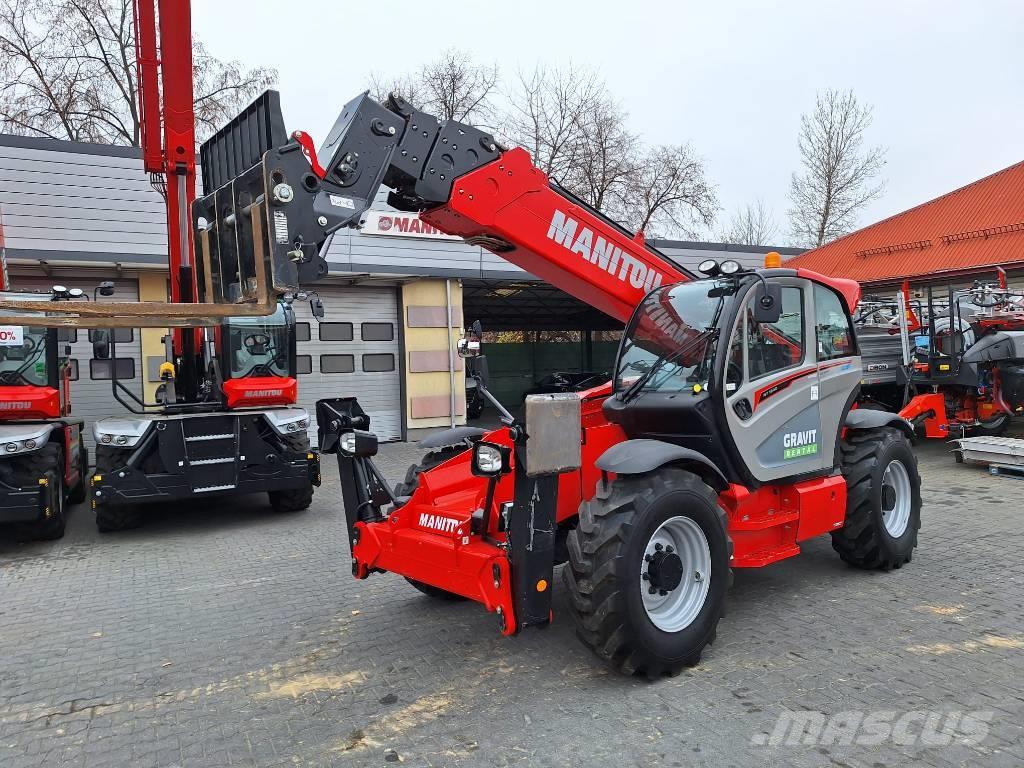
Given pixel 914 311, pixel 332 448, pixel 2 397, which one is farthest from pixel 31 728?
pixel 914 311

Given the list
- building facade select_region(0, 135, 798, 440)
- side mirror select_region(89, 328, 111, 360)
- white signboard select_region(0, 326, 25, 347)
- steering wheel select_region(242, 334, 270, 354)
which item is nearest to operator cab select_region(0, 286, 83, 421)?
white signboard select_region(0, 326, 25, 347)

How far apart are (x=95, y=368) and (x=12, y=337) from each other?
514 cm

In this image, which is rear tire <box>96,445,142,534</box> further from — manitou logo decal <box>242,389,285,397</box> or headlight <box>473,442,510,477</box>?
headlight <box>473,442,510,477</box>

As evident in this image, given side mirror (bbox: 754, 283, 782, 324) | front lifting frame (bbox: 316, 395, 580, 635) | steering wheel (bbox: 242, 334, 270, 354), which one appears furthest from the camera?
steering wheel (bbox: 242, 334, 270, 354)

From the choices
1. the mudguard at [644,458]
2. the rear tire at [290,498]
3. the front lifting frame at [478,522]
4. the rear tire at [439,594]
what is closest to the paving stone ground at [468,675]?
the rear tire at [439,594]

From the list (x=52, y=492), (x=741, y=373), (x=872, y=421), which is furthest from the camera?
(x=52, y=492)

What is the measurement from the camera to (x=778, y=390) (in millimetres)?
5273

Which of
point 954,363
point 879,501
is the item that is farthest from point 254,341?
point 954,363

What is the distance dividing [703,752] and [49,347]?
8.46 m

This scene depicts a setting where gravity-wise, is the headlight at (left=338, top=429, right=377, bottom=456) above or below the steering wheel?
below

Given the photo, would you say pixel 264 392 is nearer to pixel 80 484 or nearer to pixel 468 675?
pixel 80 484

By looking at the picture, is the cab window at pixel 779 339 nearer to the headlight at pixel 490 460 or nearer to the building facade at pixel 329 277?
the headlight at pixel 490 460

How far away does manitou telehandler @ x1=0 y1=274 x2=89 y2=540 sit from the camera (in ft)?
25.0

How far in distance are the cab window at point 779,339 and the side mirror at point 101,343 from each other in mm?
7183
